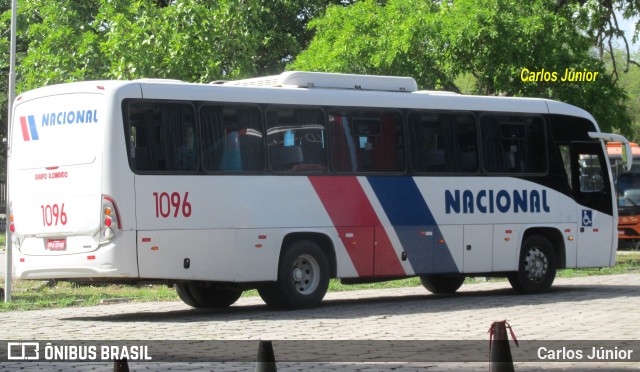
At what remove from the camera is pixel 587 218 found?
71.5 feet

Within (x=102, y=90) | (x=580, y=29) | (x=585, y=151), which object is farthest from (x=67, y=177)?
(x=580, y=29)

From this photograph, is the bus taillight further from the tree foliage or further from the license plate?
the tree foliage

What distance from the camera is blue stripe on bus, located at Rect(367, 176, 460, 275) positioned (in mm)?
19234

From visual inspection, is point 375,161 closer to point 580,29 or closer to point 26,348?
point 26,348

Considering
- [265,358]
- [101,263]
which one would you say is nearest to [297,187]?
[101,263]

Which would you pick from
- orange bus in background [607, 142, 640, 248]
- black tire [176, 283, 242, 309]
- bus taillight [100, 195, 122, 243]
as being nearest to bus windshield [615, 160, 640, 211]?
orange bus in background [607, 142, 640, 248]

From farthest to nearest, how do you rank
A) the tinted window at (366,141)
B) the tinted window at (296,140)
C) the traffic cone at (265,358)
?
the tinted window at (366,141), the tinted window at (296,140), the traffic cone at (265,358)

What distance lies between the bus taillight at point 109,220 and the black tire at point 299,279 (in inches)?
102

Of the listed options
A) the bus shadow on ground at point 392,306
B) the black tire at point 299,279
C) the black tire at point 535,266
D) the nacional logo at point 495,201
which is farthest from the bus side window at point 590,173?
the black tire at point 299,279

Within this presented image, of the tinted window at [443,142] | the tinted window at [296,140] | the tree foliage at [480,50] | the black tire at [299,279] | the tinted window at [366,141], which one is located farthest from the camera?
the tree foliage at [480,50]

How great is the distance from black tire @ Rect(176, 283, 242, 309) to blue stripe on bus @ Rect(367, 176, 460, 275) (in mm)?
2543

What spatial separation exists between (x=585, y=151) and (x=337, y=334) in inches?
361

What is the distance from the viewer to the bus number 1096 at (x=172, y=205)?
16.8 meters

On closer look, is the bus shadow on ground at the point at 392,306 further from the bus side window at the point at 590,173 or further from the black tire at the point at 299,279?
the bus side window at the point at 590,173
